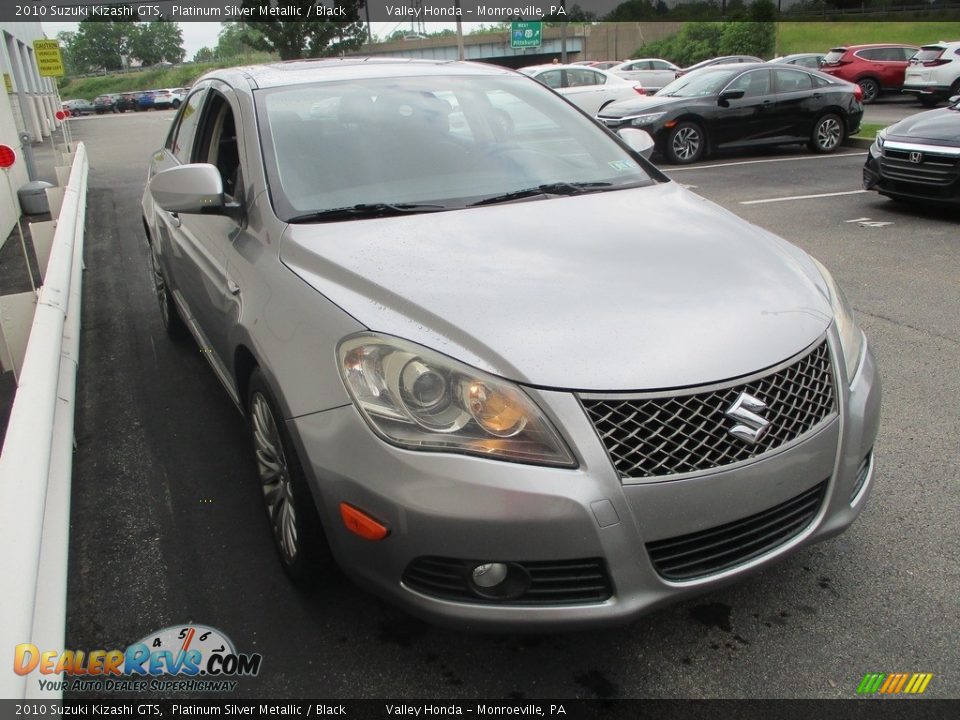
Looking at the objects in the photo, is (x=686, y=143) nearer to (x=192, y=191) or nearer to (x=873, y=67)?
(x=192, y=191)

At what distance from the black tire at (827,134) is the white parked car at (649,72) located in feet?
47.8

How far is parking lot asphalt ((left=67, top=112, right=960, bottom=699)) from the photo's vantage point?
2.32 metres

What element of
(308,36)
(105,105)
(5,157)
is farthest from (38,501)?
(308,36)

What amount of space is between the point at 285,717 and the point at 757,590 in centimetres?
152

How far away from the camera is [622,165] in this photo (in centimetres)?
357

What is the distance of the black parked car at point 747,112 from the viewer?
12702 millimetres

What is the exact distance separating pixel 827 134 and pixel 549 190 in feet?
38.0

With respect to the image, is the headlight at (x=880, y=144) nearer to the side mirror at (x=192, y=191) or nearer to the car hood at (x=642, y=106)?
the car hood at (x=642, y=106)

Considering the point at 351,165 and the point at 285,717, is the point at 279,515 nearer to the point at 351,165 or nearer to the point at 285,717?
the point at 285,717

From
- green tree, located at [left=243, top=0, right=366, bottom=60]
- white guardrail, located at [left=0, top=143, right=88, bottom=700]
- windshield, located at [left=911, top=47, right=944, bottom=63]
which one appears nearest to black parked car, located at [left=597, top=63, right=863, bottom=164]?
windshield, located at [left=911, top=47, right=944, bottom=63]

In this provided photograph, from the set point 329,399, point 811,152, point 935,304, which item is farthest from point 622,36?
point 329,399

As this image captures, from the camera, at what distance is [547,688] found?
7.53ft

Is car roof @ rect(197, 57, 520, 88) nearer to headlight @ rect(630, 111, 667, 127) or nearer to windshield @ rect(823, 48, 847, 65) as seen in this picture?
headlight @ rect(630, 111, 667, 127)

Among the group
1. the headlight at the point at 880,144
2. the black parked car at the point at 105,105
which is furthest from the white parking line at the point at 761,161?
the black parked car at the point at 105,105
